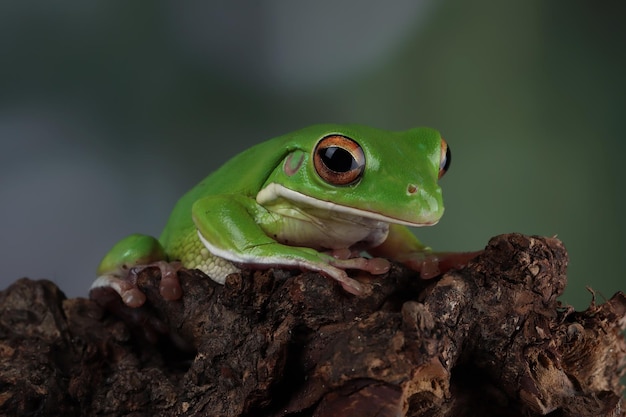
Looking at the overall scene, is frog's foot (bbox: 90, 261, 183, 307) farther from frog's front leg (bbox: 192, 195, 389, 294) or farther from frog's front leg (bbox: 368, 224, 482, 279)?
frog's front leg (bbox: 368, 224, 482, 279)

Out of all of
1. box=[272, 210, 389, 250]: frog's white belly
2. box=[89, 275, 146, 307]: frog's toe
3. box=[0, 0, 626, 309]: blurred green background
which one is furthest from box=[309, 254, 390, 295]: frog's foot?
box=[0, 0, 626, 309]: blurred green background

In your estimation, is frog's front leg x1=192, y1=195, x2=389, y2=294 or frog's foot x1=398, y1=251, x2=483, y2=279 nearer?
frog's front leg x1=192, y1=195, x2=389, y2=294

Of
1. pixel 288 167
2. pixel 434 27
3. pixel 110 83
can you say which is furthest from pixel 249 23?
pixel 288 167

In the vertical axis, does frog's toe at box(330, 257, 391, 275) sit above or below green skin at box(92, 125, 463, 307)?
below

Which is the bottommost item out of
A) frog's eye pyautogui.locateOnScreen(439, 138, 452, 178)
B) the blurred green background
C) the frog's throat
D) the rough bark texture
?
the rough bark texture

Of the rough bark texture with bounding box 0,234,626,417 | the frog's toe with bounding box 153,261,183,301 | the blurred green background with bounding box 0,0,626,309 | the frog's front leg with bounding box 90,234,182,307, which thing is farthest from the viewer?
the blurred green background with bounding box 0,0,626,309

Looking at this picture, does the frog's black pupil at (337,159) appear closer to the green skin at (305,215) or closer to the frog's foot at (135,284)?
the green skin at (305,215)

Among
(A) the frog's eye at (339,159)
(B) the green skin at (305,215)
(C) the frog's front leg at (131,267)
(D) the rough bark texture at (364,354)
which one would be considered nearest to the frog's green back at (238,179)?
(B) the green skin at (305,215)
